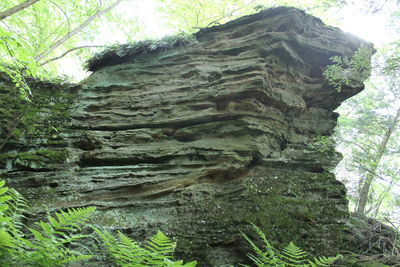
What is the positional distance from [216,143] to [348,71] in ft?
15.1

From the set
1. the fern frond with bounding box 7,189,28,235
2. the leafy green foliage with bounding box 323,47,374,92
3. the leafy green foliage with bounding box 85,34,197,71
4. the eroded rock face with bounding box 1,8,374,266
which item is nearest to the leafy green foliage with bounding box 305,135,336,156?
the eroded rock face with bounding box 1,8,374,266

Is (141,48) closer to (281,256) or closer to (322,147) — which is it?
(322,147)

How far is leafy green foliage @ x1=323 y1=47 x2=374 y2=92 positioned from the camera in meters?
6.38

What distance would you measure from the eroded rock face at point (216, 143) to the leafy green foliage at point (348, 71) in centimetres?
34

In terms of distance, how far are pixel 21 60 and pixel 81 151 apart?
2.17 m

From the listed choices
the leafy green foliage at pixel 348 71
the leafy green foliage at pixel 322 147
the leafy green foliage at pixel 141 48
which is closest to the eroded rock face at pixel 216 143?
Answer: the leafy green foliage at pixel 322 147

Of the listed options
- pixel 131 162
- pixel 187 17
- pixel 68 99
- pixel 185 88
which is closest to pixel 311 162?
pixel 185 88

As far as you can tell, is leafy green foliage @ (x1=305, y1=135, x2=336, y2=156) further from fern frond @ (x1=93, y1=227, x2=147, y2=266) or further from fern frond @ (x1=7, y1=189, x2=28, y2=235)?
fern frond @ (x1=7, y1=189, x2=28, y2=235)

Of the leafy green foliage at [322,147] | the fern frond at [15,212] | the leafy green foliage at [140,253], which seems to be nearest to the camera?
the leafy green foliage at [140,253]

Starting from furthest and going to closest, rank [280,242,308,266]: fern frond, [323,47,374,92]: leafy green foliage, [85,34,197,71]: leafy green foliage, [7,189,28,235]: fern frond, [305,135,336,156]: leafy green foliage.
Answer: [85,34,197,71]: leafy green foliage
[323,47,374,92]: leafy green foliage
[305,135,336,156]: leafy green foliage
[280,242,308,266]: fern frond
[7,189,28,235]: fern frond

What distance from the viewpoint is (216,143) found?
5.68 meters

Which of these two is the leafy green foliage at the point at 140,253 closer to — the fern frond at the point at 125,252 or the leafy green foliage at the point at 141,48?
the fern frond at the point at 125,252

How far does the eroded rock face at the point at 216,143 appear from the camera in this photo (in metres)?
4.51

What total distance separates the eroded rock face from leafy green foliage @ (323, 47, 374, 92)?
0.34 m
